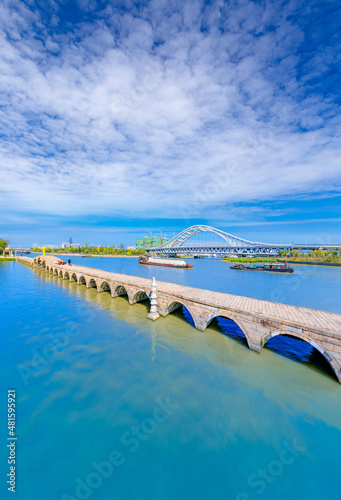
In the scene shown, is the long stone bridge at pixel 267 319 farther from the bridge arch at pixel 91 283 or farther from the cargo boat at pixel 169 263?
the cargo boat at pixel 169 263

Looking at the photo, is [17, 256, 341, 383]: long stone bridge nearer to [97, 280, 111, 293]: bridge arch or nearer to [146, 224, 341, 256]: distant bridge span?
[97, 280, 111, 293]: bridge arch

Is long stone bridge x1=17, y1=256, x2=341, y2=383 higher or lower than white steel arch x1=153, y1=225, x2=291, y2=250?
lower

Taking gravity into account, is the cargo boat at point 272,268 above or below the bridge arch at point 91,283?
below

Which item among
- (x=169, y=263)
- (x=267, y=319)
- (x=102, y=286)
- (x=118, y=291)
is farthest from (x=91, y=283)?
(x=169, y=263)

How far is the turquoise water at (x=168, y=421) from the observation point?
5871mm

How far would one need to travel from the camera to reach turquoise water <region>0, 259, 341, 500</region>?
5.87m

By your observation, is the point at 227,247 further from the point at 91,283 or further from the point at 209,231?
the point at 91,283

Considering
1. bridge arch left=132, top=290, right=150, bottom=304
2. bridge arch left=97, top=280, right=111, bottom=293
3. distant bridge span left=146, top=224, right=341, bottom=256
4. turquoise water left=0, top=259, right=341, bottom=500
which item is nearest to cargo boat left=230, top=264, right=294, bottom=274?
distant bridge span left=146, top=224, right=341, bottom=256

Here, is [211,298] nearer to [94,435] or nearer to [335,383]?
[335,383]

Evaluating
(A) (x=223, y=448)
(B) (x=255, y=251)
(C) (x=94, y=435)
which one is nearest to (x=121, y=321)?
(C) (x=94, y=435)

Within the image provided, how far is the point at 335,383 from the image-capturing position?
32.0ft

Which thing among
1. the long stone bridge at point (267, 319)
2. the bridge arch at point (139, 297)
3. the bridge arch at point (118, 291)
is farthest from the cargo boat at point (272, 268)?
the bridge arch at point (118, 291)

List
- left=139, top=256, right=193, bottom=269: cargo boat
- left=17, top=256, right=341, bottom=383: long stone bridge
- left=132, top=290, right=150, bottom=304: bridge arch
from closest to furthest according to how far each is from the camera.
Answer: left=17, top=256, right=341, bottom=383: long stone bridge → left=132, top=290, right=150, bottom=304: bridge arch → left=139, top=256, right=193, bottom=269: cargo boat

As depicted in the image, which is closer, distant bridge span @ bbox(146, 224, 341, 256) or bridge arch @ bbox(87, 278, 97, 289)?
bridge arch @ bbox(87, 278, 97, 289)
